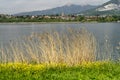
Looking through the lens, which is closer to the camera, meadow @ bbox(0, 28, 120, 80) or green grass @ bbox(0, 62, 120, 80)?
green grass @ bbox(0, 62, 120, 80)

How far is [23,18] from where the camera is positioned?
632 feet

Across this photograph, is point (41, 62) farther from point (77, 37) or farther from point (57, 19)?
point (57, 19)

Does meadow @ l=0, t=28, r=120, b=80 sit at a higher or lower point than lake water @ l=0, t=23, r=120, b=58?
higher

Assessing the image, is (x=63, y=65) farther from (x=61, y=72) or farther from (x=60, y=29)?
(x=60, y=29)

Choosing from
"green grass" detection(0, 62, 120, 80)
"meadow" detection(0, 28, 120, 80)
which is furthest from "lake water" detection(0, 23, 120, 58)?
"green grass" detection(0, 62, 120, 80)

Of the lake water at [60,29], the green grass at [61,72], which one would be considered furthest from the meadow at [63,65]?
the lake water at [60,29]

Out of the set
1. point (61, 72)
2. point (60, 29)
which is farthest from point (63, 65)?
point (60, 29)

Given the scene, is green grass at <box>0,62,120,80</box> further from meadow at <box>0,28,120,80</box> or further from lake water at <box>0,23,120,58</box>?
lake water at <box>0,23,120,58</box>

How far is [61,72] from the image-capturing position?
13.6m

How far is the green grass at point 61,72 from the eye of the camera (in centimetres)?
1243

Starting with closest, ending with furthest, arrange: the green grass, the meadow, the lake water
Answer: the green grass
the meadow
the lake water

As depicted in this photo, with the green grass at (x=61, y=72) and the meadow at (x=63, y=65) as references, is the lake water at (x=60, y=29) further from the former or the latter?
the green grass at (x=61, y=72)

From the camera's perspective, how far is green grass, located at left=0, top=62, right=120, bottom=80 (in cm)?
1243

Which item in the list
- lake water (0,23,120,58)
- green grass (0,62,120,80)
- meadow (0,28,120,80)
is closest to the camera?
green grass (0,62,120,80)
